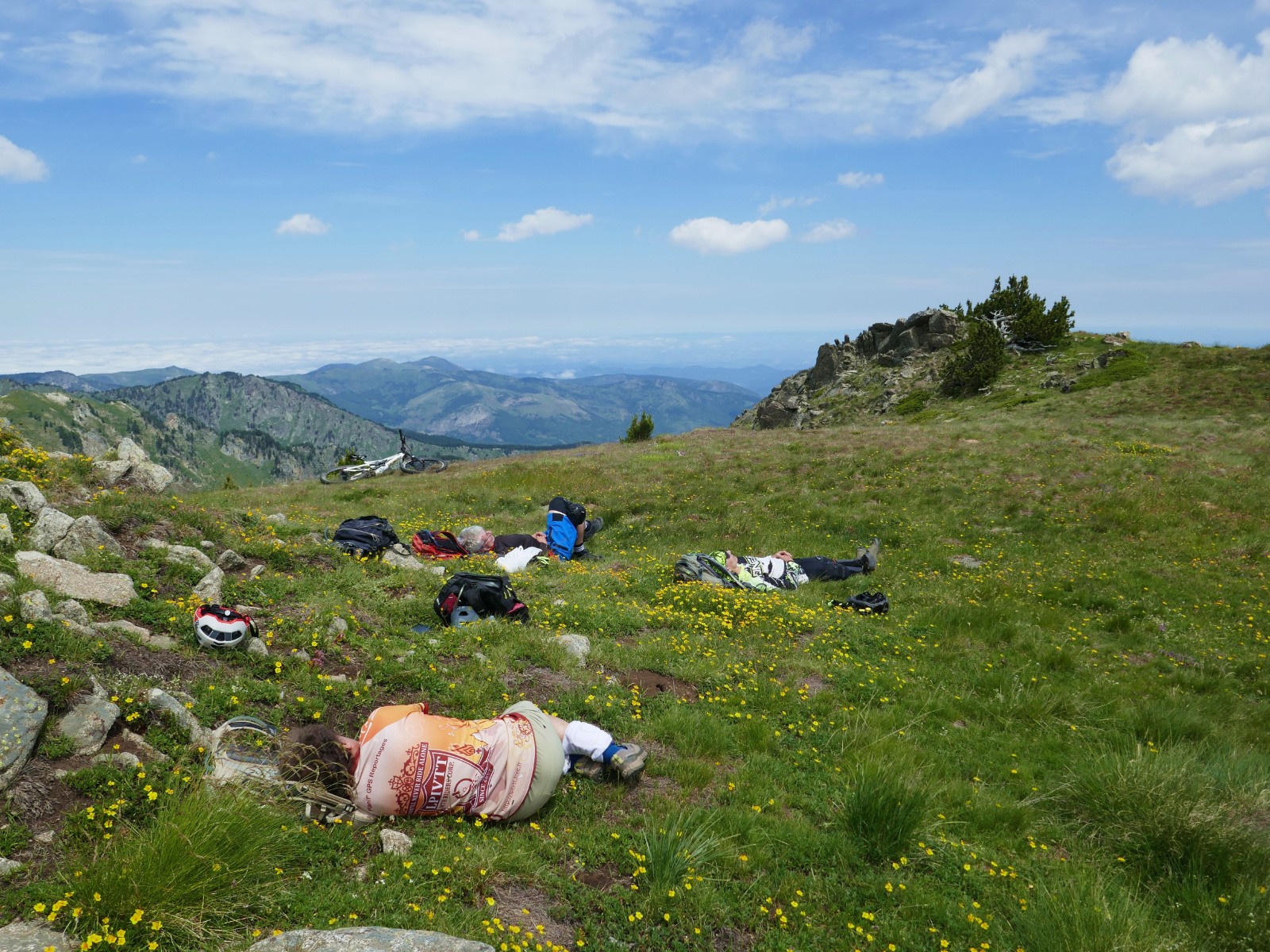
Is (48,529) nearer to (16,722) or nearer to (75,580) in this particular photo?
(75,580)

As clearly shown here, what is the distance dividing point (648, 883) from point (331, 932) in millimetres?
2652

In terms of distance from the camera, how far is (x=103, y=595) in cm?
837

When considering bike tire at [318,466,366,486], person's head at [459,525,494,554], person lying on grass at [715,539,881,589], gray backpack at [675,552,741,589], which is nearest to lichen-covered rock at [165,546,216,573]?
person's head at [459,525,494,554]

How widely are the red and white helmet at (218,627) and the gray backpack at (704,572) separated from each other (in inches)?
356

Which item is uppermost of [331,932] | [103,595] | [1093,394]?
[1093,394]

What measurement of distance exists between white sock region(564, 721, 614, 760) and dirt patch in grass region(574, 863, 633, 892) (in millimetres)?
1367

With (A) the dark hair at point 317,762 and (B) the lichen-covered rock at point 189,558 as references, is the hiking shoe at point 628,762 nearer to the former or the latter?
(A) the dark hair at point 317,762

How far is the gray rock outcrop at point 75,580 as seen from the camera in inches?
321

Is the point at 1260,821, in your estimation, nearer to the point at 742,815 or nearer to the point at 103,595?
the point at 742,815

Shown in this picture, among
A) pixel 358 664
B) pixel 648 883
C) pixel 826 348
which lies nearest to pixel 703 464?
pixel 358 664

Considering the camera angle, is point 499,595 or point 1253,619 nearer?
point 499,595

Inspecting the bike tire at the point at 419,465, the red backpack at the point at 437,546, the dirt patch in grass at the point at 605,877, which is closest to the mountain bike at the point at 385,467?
the bike tire at the point at 419,465

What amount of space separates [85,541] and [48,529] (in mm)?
464

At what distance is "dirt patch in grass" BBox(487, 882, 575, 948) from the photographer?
5141mm
